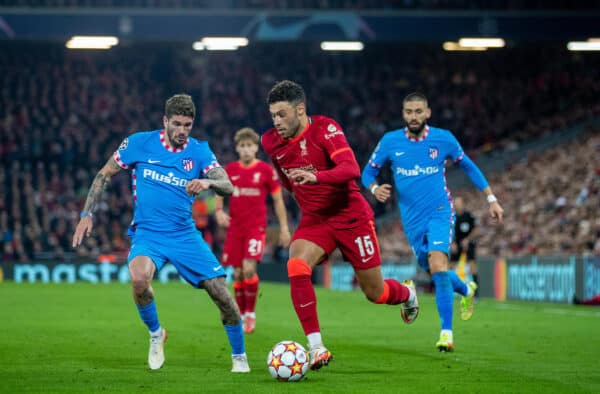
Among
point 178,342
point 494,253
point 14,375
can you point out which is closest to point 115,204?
point 494,253

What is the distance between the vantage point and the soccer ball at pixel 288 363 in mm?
8188

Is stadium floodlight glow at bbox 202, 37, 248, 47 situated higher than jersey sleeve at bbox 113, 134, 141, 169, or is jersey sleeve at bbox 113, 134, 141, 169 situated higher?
stadium floodlight glow at bbox 202, 37, 248, 47

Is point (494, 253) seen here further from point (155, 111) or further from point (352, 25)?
point (155, 111)

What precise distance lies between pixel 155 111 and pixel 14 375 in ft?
112

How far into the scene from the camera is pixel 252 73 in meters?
45.1

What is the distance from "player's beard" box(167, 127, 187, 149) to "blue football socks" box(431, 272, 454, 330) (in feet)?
11.6

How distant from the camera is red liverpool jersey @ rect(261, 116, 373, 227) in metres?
8.94

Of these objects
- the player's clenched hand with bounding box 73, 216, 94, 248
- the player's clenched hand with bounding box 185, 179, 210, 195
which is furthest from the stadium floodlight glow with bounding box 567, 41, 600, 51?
the player's clenched hand with bounding box 185, 179, 210, 195

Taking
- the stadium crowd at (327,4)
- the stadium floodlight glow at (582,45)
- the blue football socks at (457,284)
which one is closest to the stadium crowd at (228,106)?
the stadium floodlight glow at (582,45)

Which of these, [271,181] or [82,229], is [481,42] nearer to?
[271,181]

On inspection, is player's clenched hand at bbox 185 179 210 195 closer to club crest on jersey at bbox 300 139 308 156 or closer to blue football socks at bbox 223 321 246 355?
club crest on jersey at bbox 300 139 308 156

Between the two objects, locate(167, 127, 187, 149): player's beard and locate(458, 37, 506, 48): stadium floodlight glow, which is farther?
locate(458, 37, 506, 48): stadium floodlight glow

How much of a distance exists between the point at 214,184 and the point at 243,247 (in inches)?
228

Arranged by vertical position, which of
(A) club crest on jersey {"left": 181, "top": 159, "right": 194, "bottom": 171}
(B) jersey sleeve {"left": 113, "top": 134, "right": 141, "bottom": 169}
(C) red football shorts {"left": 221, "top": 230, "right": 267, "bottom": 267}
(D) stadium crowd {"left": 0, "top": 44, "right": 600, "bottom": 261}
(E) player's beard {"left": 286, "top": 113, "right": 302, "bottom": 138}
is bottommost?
(C) red football shorts {"left": 221, "top": 230, "right": 267, "bottom": 267}
